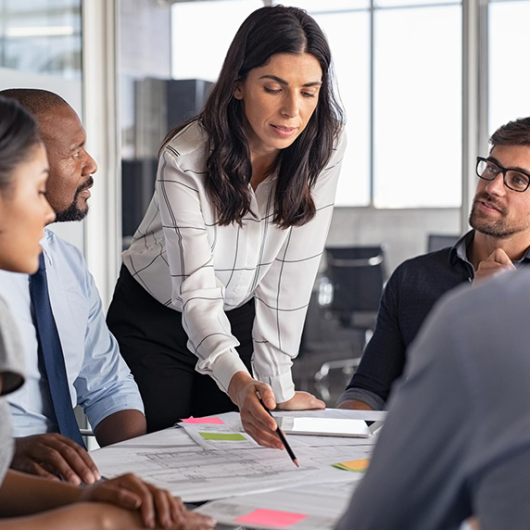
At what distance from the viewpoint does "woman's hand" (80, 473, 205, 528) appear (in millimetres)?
1021

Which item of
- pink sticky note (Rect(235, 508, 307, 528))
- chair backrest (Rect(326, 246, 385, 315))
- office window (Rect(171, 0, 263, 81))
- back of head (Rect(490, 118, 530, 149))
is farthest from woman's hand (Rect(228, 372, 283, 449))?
chair backrest (Rect(326, 246, 385, 315))

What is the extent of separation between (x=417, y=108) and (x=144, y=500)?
345 centimetres

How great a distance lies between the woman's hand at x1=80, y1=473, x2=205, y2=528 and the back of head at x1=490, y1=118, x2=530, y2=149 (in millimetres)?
1613

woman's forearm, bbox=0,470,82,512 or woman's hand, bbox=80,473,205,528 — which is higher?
woman's hand, bbox=80,473,205,528

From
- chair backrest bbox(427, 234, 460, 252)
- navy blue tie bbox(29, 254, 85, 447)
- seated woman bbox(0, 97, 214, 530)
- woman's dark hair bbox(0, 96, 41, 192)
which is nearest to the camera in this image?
seated woman bbox(0, 97, 214, 530)

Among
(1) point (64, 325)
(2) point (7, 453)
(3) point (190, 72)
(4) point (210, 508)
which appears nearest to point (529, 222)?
(1) point (64, 325)

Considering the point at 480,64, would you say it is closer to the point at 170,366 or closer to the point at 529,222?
the point at 529,222

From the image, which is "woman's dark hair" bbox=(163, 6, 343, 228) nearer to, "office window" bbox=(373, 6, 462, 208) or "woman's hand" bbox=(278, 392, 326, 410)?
"woman's hand" bbox=(278, 392, 326, 410)

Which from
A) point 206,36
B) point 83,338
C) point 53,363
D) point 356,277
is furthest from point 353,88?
point 53,363

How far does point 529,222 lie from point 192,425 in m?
1.17

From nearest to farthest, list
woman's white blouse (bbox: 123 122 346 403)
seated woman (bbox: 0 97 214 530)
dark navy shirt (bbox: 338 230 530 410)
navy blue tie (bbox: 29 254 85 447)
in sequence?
seated woman (bbox: 0 97 214 530) < navy blue tie (bbox: 29 254 85 447) < woman's white blouse (bbox: 123 122 346 403) < dark navy shirt (bbox: 338 230 530 410)

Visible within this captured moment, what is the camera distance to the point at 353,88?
13.8 ft

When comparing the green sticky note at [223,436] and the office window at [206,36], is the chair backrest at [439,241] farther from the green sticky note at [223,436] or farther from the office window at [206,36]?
the green sticky note at [223,436]

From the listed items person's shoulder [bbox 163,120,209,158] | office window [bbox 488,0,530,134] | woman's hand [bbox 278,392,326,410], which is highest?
office window [bbox 488,0,530,134]
